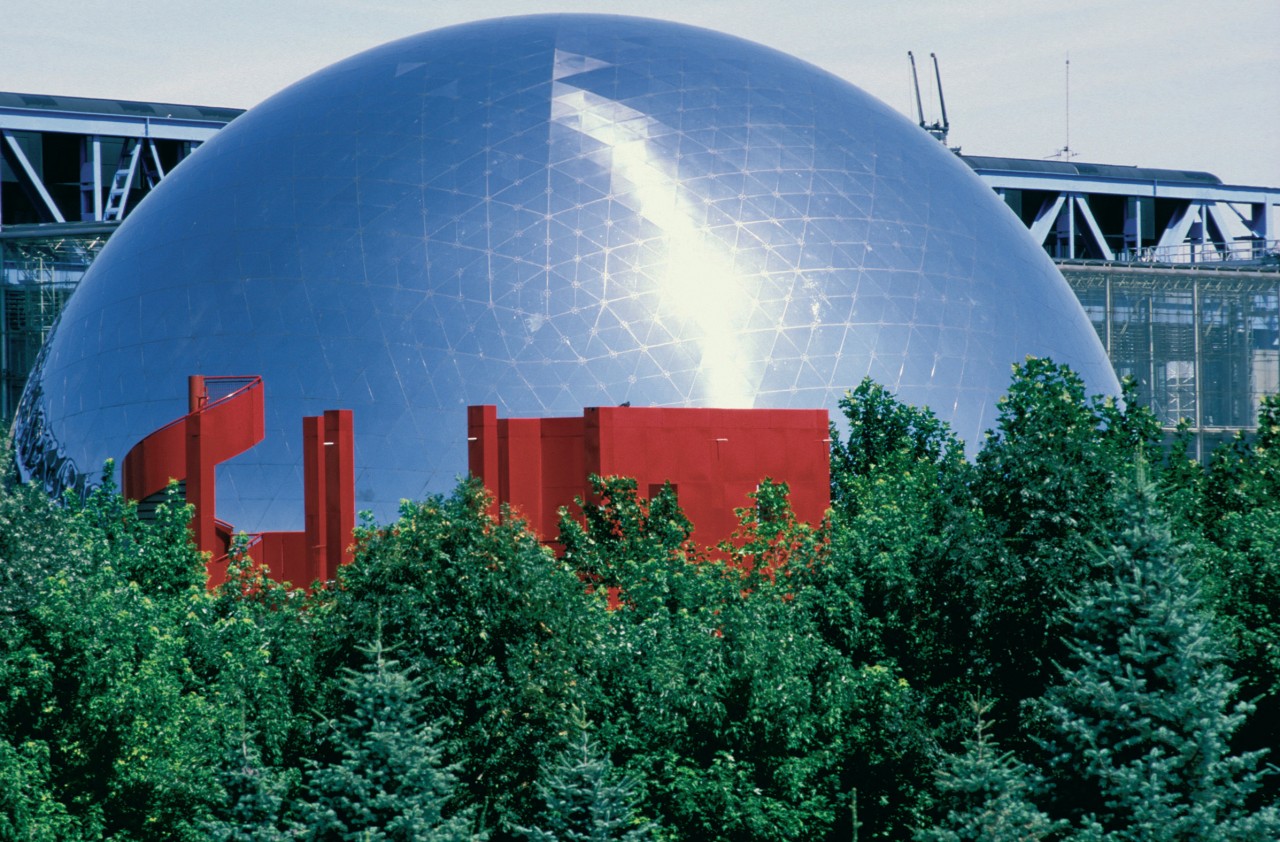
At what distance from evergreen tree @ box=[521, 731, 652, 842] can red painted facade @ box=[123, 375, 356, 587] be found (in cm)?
1031

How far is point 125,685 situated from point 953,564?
9.88 metres

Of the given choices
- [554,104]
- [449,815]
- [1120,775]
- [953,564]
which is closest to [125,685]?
[449,815]

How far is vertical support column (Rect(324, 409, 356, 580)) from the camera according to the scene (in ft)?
89.9

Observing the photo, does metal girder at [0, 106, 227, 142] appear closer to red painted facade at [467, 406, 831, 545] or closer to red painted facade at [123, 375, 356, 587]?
red painted facade at [123, 375, 356, 587]

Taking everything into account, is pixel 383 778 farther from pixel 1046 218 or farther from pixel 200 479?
pixel 1046 218

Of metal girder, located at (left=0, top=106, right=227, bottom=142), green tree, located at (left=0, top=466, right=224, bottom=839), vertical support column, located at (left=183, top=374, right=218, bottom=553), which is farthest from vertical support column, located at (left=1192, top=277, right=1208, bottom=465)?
green tree, located at (left=0, top=466, right=224, bottom=839)

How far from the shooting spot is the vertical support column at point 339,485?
27406 millimetres

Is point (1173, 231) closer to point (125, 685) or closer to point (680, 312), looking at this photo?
point (680, 312)

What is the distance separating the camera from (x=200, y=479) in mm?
27438

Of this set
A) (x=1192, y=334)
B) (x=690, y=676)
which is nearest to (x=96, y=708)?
(x=690, y=676)

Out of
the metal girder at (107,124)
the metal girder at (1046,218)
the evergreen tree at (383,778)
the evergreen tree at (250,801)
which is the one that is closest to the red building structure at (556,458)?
the evergreen tree at (250,801)

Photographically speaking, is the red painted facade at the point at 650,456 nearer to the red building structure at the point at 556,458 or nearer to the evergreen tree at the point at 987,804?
the red building structure at the point at 556,458

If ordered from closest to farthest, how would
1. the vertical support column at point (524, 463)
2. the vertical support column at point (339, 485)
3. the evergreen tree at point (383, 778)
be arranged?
the evergreen tree at point (383, 778)
the vertical support column at point (524, 463)
the vertical support column at point (339, 485)

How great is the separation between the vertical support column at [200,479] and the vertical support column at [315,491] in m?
1.50
